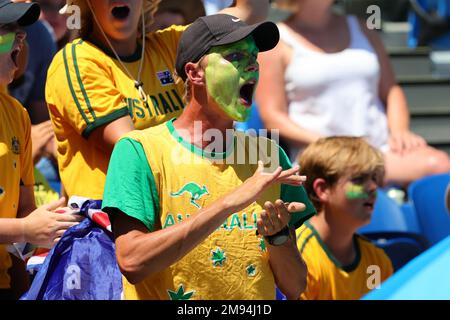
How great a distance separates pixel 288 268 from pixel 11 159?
3.54 ft

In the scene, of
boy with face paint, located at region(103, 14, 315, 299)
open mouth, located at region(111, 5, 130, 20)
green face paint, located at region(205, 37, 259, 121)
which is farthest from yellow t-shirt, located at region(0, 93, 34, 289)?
green face paint, located at region(205, 37, 259, 121)

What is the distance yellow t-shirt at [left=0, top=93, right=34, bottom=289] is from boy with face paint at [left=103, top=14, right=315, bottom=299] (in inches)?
26.5

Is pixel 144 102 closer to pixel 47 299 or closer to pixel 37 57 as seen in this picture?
pixel 47 299

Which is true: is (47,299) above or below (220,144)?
below

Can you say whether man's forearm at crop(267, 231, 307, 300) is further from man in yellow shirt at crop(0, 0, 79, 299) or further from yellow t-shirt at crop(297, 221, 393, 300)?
yellow t-shirt at crop(297, 221, 393, 300)

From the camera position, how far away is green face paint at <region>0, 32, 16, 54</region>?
3.90 meters

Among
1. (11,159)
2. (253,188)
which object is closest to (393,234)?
(11,159)

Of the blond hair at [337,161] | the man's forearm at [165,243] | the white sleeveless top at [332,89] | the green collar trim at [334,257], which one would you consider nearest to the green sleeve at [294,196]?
the man's forearm at [165,243]

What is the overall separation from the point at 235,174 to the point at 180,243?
1.12 feet

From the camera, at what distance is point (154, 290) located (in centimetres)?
341

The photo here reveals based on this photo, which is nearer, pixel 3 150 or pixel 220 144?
pixel 220 144

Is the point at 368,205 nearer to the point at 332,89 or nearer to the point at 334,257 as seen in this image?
the point at 334,257

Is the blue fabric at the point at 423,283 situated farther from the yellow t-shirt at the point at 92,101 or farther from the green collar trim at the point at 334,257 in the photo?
the green collar trim at the point at 334,257
